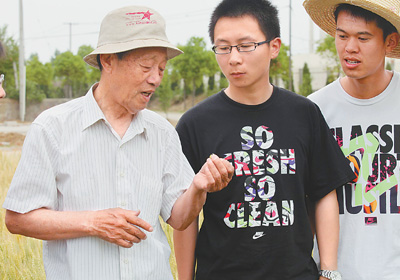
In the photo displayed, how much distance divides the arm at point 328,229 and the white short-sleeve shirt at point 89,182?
0.73 metres

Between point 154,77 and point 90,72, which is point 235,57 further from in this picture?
point 90,72

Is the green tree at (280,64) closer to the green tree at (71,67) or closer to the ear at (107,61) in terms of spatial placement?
the green tree at (71,67)

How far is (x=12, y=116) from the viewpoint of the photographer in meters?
27.7

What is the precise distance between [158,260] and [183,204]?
0.80ft

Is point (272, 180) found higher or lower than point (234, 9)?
lower

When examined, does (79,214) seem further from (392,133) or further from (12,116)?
(12,116)

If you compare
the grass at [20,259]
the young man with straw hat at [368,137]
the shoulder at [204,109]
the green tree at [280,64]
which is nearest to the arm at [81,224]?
the shoulder at [204,109]

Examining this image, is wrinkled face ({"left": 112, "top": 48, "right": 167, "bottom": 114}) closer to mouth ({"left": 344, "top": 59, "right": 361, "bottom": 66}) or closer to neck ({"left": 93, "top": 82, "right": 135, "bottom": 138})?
neck ({"left": 93, "top": 82, "right": 135, "bottom": 138})

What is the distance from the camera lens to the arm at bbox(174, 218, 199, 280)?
244 cm

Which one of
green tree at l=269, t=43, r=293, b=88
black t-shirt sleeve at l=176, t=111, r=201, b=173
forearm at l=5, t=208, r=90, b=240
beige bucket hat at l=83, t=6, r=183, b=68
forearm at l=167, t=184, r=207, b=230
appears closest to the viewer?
forearm at l=5, t=208, r=90, b=240

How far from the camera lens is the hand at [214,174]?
1.97m

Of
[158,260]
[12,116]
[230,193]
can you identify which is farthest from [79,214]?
[12,116]

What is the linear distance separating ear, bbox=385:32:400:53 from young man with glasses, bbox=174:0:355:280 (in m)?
0.49

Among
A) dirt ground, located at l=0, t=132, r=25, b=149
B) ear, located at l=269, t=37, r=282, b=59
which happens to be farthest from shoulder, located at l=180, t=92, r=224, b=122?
dirt ground, located at l=0, t=132, r=25, b=149
